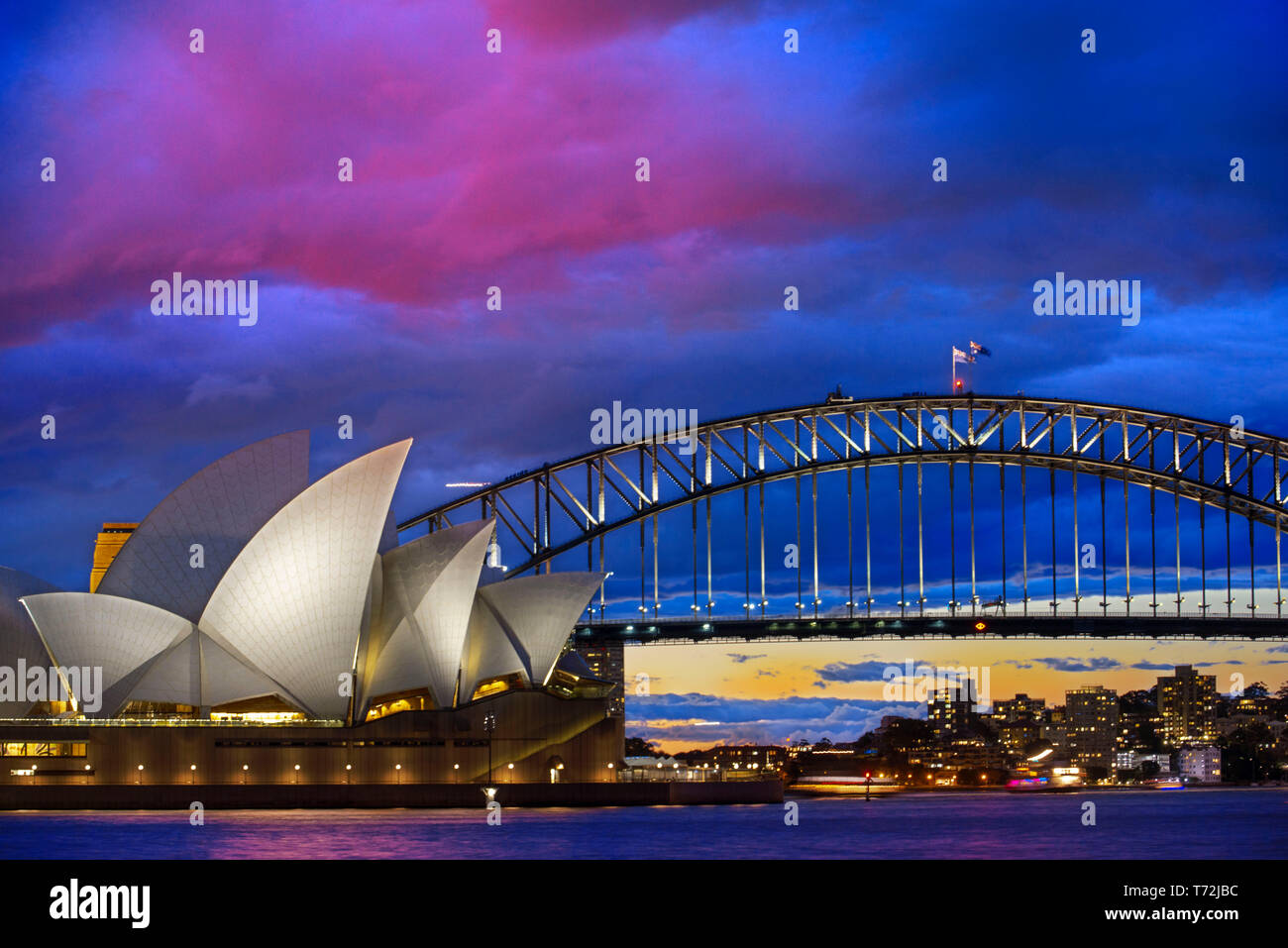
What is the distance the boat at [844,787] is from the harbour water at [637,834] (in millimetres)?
39965

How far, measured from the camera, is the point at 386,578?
212 feet

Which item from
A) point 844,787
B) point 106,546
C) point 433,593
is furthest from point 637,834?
point 844,787

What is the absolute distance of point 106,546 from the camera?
83.8 meters

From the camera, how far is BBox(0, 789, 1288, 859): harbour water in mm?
40281

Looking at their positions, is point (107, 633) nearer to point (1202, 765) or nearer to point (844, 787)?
point (844, 787)

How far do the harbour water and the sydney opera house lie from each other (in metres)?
3.14

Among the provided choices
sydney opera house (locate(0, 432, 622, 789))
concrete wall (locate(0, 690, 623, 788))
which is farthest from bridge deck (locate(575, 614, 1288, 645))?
sydney opera house (locate(0, 432, 622, 789))

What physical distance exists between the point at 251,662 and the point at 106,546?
959 inches

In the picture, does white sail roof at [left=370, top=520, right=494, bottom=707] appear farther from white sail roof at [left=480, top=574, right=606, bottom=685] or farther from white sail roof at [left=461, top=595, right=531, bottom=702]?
white sail roof at [left=480, top=574, right=606, bottom=685]

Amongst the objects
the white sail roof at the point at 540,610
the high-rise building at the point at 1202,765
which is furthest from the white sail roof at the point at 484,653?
the high-rise building at the point at 1202,765

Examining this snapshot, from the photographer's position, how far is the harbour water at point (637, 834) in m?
40.3

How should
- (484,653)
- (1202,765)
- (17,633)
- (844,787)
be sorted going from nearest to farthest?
1. (17,633)
2. (484,653)
3. (844,787)
4. (1202,765)
